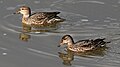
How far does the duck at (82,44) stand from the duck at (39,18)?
76.0 inches

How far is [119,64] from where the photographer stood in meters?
11.6

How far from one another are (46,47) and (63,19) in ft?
7.47

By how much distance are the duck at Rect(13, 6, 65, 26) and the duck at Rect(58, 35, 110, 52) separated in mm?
1930

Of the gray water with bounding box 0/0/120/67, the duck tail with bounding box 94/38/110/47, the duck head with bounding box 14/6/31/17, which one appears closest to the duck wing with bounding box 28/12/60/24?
the duck head with bounding box 14/6/31/17

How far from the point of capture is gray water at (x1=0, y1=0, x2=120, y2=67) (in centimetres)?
1198

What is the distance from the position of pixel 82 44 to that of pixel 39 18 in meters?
2.56

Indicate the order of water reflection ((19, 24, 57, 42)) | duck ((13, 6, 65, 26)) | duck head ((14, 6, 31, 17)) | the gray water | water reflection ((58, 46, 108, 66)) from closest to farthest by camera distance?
the gray water, water reflection ((58, 46, 108, 66)), water reflection ((19, 24, 57, 42)), duck ((13, 6, 65, 26)), duck head ((14, 6, 31, 17))

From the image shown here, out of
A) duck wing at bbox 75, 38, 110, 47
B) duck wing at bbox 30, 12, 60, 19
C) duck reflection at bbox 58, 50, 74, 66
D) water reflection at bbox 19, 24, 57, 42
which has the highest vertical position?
duck wing at bbox 30, 12, 60, 19

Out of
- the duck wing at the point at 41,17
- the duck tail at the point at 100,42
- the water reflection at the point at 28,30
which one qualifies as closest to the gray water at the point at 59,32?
the water reflection at the point at 28,30

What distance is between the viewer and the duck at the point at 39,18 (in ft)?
48.3

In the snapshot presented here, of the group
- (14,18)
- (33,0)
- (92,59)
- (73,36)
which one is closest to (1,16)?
(14,18)

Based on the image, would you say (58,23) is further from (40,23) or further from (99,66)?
(99,66)

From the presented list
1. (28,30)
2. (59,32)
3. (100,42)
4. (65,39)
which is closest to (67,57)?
(65,39)

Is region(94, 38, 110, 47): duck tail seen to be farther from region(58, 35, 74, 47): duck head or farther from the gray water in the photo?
region(58, 35, 74, 47): duck head
